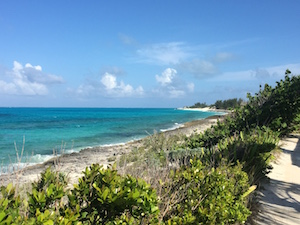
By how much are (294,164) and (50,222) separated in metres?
8.51

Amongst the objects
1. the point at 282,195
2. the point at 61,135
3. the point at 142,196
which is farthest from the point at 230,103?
the point at 142,196

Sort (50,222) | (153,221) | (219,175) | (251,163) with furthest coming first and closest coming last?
1. (251,163)
2. (219,175)
3. (153,221)
4. (50,222)

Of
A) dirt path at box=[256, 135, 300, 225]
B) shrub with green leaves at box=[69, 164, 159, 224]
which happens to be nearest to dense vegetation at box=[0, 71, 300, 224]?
shrub with green leaves at box=[69, 164, 159, 224]

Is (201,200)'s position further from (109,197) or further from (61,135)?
(61,135)

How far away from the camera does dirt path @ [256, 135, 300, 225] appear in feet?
16.1

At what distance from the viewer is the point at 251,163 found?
262 inches

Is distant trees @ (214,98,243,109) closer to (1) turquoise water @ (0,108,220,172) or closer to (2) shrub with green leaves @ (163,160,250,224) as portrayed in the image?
(1) turquoise water @ (0,108,220,172)

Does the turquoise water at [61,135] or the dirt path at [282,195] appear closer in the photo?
the dirt path at [282,195]

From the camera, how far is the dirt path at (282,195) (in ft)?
16.1

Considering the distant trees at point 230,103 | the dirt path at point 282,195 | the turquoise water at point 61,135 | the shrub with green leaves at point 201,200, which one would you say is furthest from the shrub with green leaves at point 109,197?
the distant trees at point 230,103

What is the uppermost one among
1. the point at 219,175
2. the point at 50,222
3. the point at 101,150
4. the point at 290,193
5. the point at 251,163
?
the point at 50,222

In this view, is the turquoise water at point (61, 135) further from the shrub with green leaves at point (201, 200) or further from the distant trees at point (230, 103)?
the distant trees at point (230, 103)

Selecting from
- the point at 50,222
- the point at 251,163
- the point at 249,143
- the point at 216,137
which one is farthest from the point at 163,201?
the point at 216,137

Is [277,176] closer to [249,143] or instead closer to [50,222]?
[249,143]
